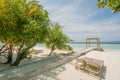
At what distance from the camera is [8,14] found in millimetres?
10930

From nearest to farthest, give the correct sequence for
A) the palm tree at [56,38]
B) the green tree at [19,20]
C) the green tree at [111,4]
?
the green tree at [111,4]
the green tree at [19,20]
the palm tree at [56,38]

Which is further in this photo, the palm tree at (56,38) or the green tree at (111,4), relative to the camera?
the palm tree at (56,38)

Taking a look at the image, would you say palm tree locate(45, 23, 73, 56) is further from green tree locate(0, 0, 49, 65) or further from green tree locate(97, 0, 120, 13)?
green tree locate(97, 0, 120, 13)

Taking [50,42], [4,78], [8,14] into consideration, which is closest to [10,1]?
[8,14]

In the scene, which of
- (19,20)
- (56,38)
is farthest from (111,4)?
(56,38)

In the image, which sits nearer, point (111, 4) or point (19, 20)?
point (111, 4)

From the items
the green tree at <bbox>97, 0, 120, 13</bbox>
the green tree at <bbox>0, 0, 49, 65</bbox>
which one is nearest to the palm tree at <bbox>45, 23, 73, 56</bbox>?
the green tree at <bbox>0, 0, 49, 65</bbox>

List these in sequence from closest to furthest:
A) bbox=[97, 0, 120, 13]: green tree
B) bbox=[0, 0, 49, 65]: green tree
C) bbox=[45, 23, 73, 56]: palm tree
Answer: bbox=[97, 0, 120, 13]: green tree
bbox=[0, 0, 49, 65]: green tree
bbox=[45, 23, 73, 56]: palm tree

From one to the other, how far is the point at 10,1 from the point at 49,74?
17.3ft

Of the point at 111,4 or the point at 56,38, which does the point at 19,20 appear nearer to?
the point at 111,4

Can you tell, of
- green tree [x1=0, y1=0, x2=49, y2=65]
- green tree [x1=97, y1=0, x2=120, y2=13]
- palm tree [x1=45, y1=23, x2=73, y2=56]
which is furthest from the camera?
palm tree [x1=45, y1=23, x2=73, y2=56]

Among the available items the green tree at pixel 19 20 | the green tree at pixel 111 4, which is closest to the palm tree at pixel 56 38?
the green tree at pixel 19 20

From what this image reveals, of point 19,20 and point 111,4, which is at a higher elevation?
point 19,20

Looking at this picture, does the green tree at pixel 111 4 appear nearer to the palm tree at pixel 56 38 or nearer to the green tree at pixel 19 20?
the green tree at pixel 19 20
